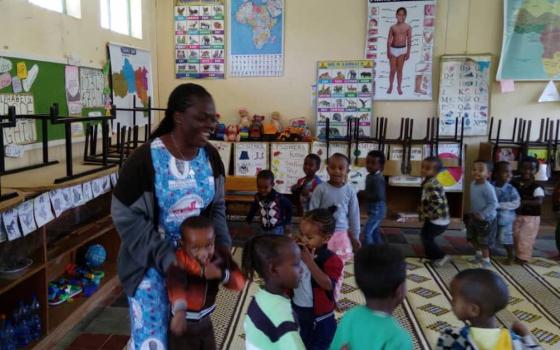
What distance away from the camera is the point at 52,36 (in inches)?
122

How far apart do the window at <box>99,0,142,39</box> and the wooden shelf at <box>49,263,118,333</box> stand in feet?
6.97

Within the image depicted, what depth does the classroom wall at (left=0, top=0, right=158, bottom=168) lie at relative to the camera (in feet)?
8.97

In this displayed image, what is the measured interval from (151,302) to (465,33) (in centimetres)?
448

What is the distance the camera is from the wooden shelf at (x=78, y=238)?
2681 mm

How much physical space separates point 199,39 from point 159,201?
408 centimetres

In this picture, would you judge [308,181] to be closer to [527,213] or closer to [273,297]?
[527,213]

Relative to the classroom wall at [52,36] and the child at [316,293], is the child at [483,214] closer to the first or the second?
the child at [316,293]

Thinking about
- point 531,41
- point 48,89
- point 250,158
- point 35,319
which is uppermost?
point 531,41

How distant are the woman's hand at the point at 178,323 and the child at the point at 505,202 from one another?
3057 millimetres

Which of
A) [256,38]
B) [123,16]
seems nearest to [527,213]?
[256,38]

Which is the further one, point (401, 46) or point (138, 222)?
point (401, 46)

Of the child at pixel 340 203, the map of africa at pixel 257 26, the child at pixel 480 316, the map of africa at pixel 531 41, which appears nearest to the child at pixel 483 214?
the child at pixel 340 203

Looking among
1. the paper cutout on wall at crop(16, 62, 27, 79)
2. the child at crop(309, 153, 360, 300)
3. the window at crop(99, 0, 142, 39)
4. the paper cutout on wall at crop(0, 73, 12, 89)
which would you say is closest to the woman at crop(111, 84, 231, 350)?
the child at crop(309, 153, 360, 300)

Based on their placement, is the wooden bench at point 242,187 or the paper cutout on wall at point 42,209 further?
the wooden bench at point 242,187
